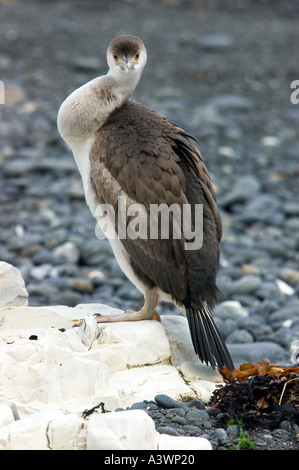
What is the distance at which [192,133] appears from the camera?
610 inches

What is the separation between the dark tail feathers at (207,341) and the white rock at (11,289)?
1.45 meters

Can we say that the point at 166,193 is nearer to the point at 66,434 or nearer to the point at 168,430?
the point at 168,430

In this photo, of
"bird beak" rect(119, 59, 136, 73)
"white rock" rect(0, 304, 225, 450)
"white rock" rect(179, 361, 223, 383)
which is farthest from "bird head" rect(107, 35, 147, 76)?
"white rock" rect(179, 361, 223, 383)

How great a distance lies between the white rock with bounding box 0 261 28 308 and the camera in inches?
244

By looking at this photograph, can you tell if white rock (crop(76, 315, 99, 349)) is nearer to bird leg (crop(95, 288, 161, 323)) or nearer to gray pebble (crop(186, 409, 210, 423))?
bird leg (crop(95, 288, 161, 323))

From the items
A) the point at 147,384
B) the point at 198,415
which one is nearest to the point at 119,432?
the point at 198,415

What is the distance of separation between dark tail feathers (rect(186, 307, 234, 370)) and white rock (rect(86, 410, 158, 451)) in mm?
1553

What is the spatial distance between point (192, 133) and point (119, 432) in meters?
11.8

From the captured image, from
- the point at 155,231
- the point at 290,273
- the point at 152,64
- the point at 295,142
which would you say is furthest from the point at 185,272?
the point at 152,64

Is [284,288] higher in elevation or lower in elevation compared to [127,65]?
lower

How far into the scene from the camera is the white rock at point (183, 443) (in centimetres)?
434

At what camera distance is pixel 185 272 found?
6.08 m

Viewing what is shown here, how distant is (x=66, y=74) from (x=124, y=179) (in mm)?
12235
